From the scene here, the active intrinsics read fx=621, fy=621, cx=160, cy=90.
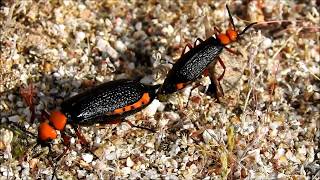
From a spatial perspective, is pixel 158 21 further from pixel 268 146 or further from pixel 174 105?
pixel 268 146

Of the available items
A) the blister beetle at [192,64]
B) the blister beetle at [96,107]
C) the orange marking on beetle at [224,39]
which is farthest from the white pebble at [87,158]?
the orange marking on beetle at [224,39]

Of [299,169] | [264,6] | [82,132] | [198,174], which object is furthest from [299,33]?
[82,132]

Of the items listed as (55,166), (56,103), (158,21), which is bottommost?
(55,166)

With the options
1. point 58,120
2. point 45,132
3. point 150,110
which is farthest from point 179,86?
point 45,132

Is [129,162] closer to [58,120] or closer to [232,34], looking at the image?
[58,120]

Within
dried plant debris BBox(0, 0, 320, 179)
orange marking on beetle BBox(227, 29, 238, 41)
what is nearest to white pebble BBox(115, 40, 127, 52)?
dried plant debris BBox(0, 0, 320, 179)

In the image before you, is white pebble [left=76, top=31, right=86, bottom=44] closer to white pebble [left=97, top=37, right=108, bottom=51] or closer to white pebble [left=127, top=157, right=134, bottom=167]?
white pebble [left=97, top=37, right=108, bottom=51]

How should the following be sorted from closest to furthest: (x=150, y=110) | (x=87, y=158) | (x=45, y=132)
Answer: (x=45, y=132) < (x=87, y=158) < (x=150, y=110)

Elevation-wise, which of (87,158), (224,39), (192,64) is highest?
(224,39)
